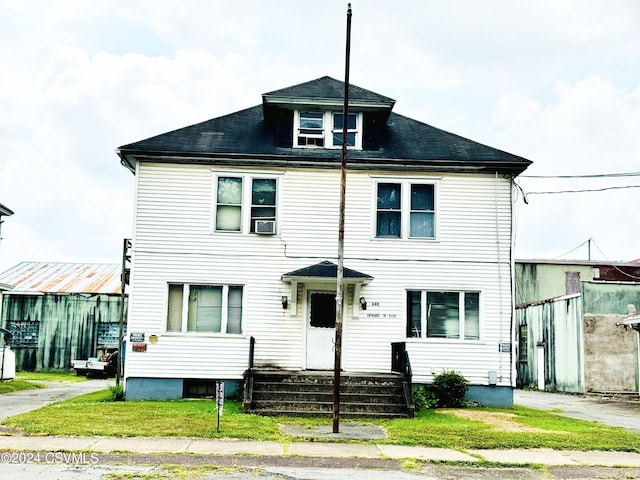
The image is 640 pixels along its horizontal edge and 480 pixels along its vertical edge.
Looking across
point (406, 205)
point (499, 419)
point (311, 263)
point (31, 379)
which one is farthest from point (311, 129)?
point (31, 379)

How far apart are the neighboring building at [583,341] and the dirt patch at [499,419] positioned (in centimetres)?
1241

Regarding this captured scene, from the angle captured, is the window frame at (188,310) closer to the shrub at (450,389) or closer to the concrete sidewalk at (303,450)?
the shrub at (450,389)

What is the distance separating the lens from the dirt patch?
49.7ft

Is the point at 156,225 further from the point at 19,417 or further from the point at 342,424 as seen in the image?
the point at 342,424

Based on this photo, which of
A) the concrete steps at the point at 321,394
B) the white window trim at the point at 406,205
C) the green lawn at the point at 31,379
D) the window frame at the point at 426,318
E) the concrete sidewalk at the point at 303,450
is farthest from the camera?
the green lawn at the point at 31,379

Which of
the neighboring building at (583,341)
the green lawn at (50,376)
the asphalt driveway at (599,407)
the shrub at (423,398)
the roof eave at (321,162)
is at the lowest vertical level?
the green lawn at (50,376)

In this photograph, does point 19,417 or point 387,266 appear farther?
point 387,266

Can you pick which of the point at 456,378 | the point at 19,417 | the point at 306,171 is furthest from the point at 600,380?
the point at 19,417

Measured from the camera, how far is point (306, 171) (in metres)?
A: 20.4

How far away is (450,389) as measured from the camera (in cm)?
1930

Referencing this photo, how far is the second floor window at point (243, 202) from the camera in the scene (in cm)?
2022

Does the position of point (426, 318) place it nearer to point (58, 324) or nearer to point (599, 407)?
point (599, 407)

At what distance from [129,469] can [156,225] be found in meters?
10.5

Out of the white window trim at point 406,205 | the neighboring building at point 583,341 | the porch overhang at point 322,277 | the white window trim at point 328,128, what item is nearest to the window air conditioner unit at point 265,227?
the porch overhang at point 322,277
